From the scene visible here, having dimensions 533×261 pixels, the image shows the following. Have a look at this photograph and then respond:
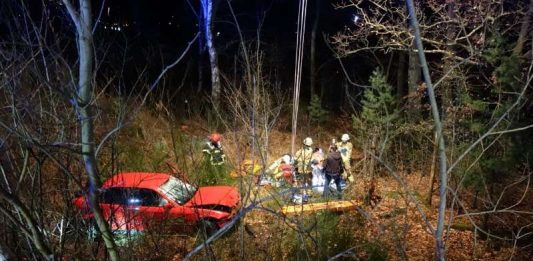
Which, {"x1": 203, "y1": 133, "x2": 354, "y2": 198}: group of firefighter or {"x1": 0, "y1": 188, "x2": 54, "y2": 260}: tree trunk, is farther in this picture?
{"x1": 203, "y1": 133, "x2": 354, "y2": 198}: group of firefighter

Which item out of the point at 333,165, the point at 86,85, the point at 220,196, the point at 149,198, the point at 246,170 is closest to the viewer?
the point at 86,85

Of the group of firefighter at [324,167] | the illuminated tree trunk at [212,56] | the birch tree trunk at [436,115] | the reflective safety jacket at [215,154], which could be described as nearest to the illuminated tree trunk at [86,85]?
the birch tree trunk at [436,115]

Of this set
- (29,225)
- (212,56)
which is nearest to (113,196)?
(29,225)

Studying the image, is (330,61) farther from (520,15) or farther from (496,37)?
(496,37)

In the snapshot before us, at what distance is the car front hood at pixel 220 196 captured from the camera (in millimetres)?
10398

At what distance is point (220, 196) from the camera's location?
10.8m

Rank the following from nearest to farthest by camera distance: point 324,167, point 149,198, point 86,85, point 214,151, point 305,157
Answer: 1. point 86,85
2. point 305,157
3. point 149,198
4. point 324,167
5. point 214,151

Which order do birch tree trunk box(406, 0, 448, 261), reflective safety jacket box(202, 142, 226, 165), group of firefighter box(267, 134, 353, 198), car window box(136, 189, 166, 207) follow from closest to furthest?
1. birch tree trunk box(406, 0, 448, 261)
2. car window box(136, 189, 166, 207)
3. group of firefighter box(267, 134, 353, 198)
4. reflective safety jacket box(202, 142, 226, 165)

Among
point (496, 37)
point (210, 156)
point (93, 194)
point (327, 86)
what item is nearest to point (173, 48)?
point (327, 86)

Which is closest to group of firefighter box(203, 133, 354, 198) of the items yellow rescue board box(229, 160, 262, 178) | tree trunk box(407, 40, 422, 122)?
yellow rescue board box(229, 160, 262, 178)

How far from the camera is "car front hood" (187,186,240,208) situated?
34.1 feet

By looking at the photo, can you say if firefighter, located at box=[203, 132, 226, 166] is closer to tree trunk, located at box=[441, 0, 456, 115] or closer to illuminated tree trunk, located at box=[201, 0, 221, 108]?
tree trunk, located at box=[441, 0, 456, 115]

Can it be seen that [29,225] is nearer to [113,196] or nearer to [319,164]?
[113,196]

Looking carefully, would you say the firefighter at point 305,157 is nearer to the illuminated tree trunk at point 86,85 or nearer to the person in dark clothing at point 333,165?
the person in dark clothing at point 333,165
